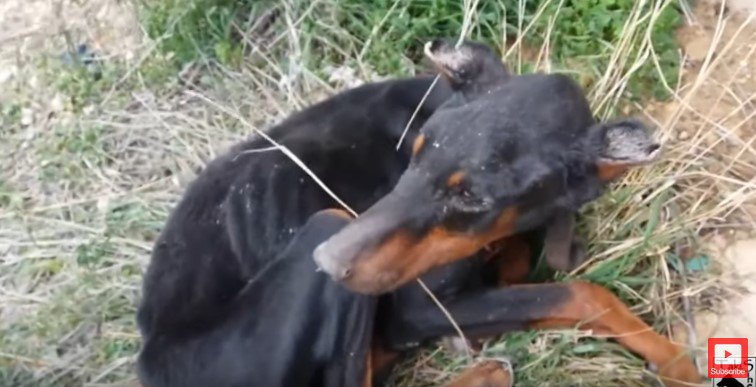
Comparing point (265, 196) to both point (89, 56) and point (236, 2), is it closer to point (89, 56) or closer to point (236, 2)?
point (236, 2)

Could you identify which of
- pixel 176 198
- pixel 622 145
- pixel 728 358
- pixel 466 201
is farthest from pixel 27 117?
pixel 728 358

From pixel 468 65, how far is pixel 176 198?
1549 mm

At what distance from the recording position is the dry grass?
3.88 meters

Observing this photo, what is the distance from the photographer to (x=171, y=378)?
3529mm

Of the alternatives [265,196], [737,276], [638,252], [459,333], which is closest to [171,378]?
[265,196]

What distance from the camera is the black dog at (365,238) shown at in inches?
130

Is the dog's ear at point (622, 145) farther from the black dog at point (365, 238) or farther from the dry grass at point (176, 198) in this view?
the dry grass at point (176, 198)

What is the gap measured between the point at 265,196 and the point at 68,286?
116cm

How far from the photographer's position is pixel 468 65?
365 cm

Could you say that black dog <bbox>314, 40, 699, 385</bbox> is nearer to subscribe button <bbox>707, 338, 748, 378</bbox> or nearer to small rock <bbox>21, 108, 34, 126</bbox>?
subscribe button <bbox>707, 338, 748, 378</bbox>

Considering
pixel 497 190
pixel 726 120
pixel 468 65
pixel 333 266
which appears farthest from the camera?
pixel 726 120

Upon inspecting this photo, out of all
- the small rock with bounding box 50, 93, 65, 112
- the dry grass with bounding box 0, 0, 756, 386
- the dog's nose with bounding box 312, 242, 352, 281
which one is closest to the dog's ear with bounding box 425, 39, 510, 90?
the dry grass with bounding box 0, 0, 756, 386

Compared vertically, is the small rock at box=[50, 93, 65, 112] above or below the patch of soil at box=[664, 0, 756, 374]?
above

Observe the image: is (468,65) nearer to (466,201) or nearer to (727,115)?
(466,201)
